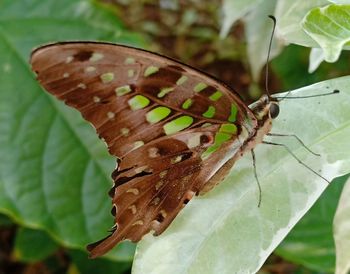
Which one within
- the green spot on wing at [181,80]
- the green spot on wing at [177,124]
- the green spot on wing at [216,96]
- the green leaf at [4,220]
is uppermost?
the green spot on wing at [181,80]

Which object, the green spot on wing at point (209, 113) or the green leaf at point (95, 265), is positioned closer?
the green spot on wing at point (209, 113)

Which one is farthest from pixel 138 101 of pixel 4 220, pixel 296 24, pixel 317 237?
pixel 4 220

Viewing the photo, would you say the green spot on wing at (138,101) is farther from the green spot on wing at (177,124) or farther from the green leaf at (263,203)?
the green leaf at (263,203)

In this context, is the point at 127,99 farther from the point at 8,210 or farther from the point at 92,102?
the point at 8,210

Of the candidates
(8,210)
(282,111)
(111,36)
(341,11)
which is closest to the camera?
(341,11)

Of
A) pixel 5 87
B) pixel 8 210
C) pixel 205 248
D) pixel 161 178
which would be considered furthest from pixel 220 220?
pixel 5 87

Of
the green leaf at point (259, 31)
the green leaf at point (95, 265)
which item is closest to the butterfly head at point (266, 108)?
the green leaf at point (259, 31)
